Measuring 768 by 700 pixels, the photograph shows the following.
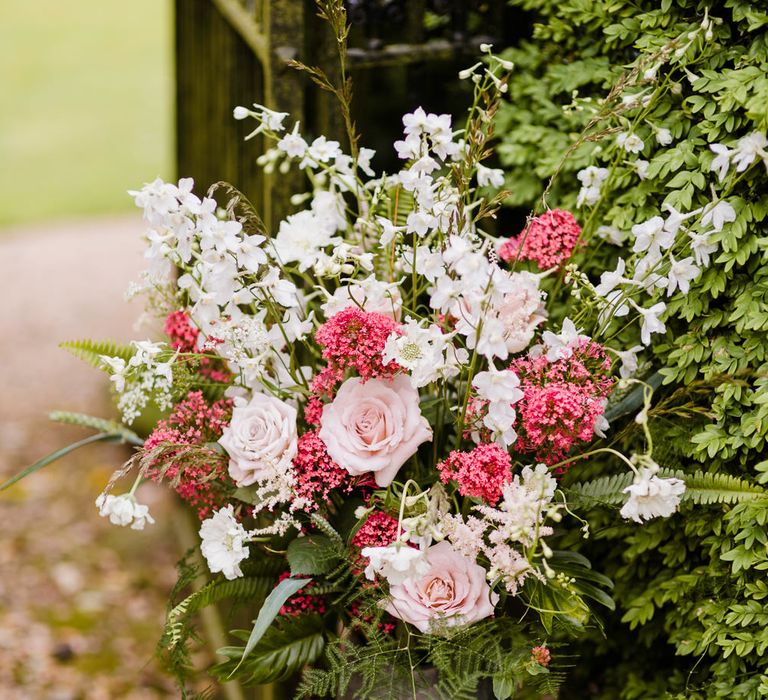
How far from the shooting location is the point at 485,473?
→ 1.27 metres

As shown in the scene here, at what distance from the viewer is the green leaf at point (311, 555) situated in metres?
1.36

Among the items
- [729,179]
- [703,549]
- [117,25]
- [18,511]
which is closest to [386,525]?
[703,549]

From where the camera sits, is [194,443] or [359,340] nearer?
[359,340]

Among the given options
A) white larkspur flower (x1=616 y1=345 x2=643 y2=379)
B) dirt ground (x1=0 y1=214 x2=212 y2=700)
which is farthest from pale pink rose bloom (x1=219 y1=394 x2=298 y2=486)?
dirt ground (x1=0 y1=214 x2=212 y2=700)

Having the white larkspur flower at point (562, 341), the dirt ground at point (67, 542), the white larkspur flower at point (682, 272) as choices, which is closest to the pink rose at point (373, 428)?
the white larkspur flower at point (562, 341)

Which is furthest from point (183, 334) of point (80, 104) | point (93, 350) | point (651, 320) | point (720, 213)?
point (80, 104)

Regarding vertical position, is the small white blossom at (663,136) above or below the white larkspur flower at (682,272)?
above

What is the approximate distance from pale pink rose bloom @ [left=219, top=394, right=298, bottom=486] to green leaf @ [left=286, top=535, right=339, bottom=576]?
4.8 inches

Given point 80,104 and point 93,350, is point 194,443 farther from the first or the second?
point 80,104

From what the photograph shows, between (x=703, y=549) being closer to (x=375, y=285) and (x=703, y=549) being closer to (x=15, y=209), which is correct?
(x=375, y=285)

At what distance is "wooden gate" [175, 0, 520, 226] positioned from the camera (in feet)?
6.10

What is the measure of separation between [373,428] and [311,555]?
0.71 ft

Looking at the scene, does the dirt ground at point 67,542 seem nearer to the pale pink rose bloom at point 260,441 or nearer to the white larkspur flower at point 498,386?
the pale pink rose bloom at point 260,441

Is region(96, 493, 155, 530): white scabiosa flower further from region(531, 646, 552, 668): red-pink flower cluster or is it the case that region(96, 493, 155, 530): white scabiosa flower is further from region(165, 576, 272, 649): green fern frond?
region(531, 646, 552, 668): red-pink flower cluster
